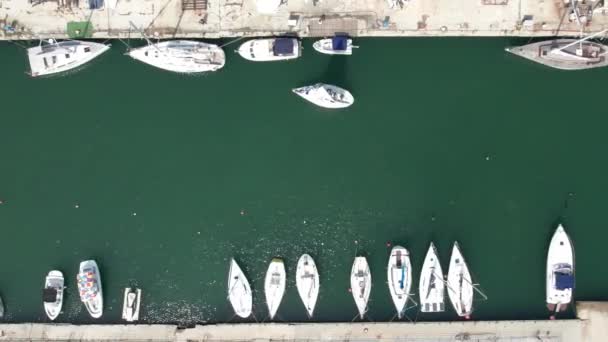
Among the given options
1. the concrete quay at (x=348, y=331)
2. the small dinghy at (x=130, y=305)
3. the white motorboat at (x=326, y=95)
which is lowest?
the concrete quay at (x=348, y=331)

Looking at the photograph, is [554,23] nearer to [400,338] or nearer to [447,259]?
[447,259]

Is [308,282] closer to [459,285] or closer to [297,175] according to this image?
[297,175]

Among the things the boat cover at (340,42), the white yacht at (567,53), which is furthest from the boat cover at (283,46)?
the white yacht at (567,53)

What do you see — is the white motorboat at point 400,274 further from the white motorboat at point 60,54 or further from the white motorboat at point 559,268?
the white motorboat at point 60,54

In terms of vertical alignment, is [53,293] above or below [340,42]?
below

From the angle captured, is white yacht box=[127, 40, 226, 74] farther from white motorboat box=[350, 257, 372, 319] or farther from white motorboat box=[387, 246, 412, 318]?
white motorboat box=[387, 246, 412, 318]

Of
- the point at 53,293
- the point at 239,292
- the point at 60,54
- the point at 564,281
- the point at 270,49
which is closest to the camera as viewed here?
the point at 564,281

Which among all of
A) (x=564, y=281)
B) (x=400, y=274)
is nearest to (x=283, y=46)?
(x=400, y=274)

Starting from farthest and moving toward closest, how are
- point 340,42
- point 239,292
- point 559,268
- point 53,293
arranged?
point 239,292
point 53,293
point 559,268
point 340,42
